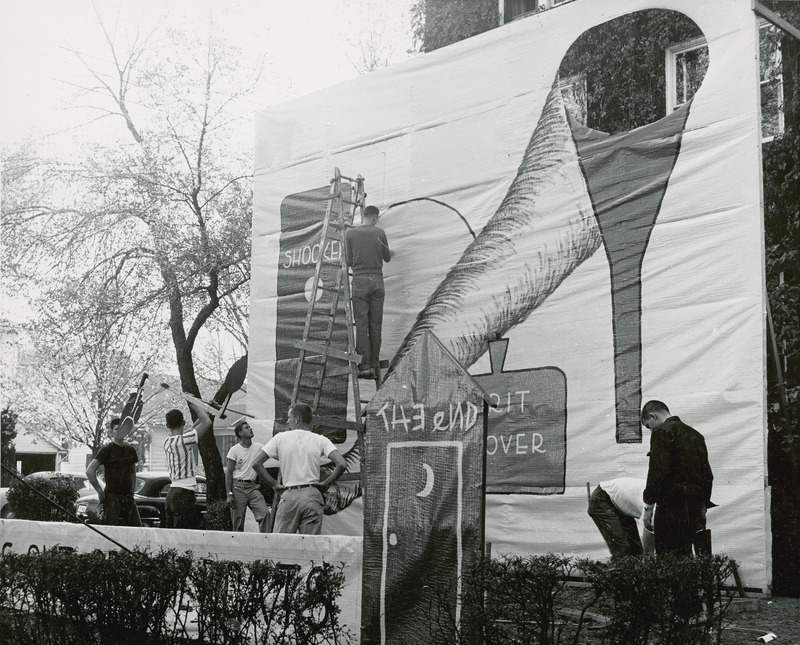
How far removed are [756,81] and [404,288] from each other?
15.2 ft

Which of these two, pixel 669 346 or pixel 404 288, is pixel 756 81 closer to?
pixel 669 346

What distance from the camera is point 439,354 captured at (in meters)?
5.98

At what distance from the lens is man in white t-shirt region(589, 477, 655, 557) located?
871cm

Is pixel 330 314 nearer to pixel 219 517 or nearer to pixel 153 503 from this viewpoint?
Answer: pixel 219 517

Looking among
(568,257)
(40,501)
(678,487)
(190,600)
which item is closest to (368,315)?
(568,257)

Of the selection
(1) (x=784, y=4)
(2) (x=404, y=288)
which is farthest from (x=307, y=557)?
(1) (x=784, y=4)

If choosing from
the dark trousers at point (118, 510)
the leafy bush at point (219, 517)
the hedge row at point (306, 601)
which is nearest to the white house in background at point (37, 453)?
the leafy bush at point (219, 517)

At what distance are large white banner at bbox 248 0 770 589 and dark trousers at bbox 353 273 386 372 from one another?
24 centimetres

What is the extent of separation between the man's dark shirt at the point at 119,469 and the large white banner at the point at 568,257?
2.62m

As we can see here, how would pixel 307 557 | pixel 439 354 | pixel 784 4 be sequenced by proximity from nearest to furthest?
pixel 439 354 → pixel 307 557 → pixel 784 4

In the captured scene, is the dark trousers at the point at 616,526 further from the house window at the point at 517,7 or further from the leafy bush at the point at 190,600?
the house window at the point at 517,7

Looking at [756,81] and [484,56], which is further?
[484,56]

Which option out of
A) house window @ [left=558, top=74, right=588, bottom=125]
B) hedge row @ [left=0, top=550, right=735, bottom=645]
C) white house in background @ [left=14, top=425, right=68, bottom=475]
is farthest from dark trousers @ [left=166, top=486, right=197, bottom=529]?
white house in background @ [left=14, top=425, right=68, bottom=475]

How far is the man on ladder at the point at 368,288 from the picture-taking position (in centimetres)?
1149
